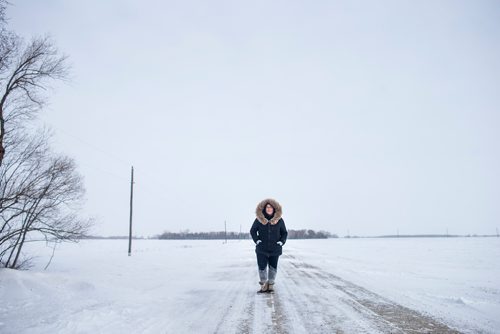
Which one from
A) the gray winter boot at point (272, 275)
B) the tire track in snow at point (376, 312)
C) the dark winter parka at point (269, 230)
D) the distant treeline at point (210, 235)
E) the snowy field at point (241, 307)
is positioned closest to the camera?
the tire track in snow at point (376, 312)

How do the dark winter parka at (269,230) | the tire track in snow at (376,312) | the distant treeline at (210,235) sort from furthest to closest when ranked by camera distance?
the distant treeline at (210,235), the dark winter parka at (269,230), the tire track in snow at (376,312)

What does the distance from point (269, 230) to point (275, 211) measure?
1.61ft

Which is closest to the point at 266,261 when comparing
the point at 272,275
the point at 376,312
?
the point at 272,275

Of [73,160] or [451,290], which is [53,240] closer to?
[73,160]

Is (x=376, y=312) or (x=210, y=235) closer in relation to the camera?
(x=376, y=312)

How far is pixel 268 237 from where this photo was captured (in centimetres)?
812

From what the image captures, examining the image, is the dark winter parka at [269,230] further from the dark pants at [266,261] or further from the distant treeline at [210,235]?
the distant treeline at [210,235]

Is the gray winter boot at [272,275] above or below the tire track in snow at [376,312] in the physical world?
above

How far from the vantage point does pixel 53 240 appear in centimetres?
1207

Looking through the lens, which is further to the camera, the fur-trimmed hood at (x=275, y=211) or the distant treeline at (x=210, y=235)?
the distant treeline at (x=210, y=235)

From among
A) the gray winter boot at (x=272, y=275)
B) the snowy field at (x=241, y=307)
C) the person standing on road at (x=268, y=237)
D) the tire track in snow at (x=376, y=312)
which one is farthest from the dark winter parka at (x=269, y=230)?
the tire track in snow at (x=376, y=312)

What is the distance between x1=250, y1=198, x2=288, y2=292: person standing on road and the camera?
794cm

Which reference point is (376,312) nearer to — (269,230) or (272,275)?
(272,275)

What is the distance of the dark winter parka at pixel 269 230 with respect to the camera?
807cm
